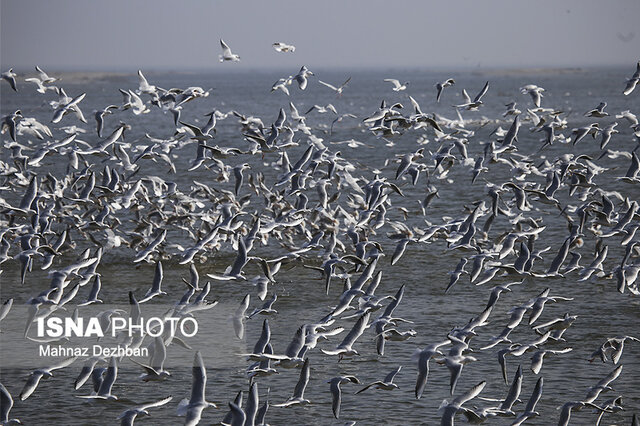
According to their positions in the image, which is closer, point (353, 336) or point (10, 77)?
point (353, 336)

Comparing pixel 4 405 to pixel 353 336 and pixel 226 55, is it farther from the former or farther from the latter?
pixel 226 55

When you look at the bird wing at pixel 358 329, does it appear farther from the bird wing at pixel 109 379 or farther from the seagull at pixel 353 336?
the bird wing at pixel 109 379

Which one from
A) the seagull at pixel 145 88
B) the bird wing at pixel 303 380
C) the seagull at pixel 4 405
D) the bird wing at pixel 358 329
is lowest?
the seagull at pixel 4 405

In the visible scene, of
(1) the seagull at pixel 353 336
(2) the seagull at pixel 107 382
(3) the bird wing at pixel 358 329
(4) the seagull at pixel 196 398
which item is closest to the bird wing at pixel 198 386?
(4) the seagull at pixel 196 398

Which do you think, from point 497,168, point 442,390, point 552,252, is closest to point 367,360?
point 442,390

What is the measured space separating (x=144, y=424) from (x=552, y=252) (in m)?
16.5

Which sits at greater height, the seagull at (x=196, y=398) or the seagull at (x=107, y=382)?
the seagull at (x=196, y=398)

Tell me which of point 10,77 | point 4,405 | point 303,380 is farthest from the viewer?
point 10,77

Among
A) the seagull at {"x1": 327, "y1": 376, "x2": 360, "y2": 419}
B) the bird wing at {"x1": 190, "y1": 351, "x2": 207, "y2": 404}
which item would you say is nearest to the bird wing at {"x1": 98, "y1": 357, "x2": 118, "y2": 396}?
the bird wing at {"x1": 190, "y1": 351, "x2": 207, "y2": 404}

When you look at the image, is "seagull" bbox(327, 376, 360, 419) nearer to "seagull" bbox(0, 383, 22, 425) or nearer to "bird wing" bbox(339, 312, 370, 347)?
"bird wing" bbox(339, 312, 370, 347)

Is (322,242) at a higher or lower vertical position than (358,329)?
lower

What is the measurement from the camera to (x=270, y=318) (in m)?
23.6

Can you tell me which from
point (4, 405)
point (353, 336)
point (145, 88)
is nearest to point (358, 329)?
point (353, 336)

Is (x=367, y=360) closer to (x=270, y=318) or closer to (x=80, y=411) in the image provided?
(x=270, y=318)
